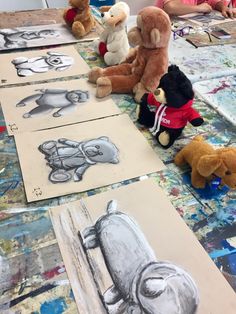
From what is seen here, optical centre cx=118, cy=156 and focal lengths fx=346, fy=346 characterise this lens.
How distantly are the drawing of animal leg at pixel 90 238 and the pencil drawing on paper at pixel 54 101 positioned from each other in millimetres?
324

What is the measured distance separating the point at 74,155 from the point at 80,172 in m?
0.05

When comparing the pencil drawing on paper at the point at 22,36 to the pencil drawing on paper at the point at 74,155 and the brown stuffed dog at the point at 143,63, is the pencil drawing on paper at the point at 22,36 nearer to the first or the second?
the brown stuffed dog at the point at 143,63

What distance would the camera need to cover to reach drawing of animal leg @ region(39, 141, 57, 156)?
0.64 metres

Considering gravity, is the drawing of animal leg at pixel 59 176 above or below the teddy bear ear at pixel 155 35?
below

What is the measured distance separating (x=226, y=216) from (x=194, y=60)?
58cm

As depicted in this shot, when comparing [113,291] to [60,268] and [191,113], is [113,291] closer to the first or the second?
[60,268]

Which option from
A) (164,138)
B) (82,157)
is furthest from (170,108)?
(82,157)

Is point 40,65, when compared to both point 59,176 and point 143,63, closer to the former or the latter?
point 143,63

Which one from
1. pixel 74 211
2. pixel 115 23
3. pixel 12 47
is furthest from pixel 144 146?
pixel 12 47

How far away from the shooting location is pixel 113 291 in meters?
0.43

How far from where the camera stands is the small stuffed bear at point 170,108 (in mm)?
617

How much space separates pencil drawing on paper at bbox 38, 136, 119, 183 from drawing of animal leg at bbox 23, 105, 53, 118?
0.36ft

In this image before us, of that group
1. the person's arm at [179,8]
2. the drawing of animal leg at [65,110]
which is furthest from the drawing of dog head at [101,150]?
the person's arm at [179,8]

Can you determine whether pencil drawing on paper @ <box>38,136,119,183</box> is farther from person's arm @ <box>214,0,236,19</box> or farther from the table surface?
person's arm @ <box>214,0,236,19</box>
